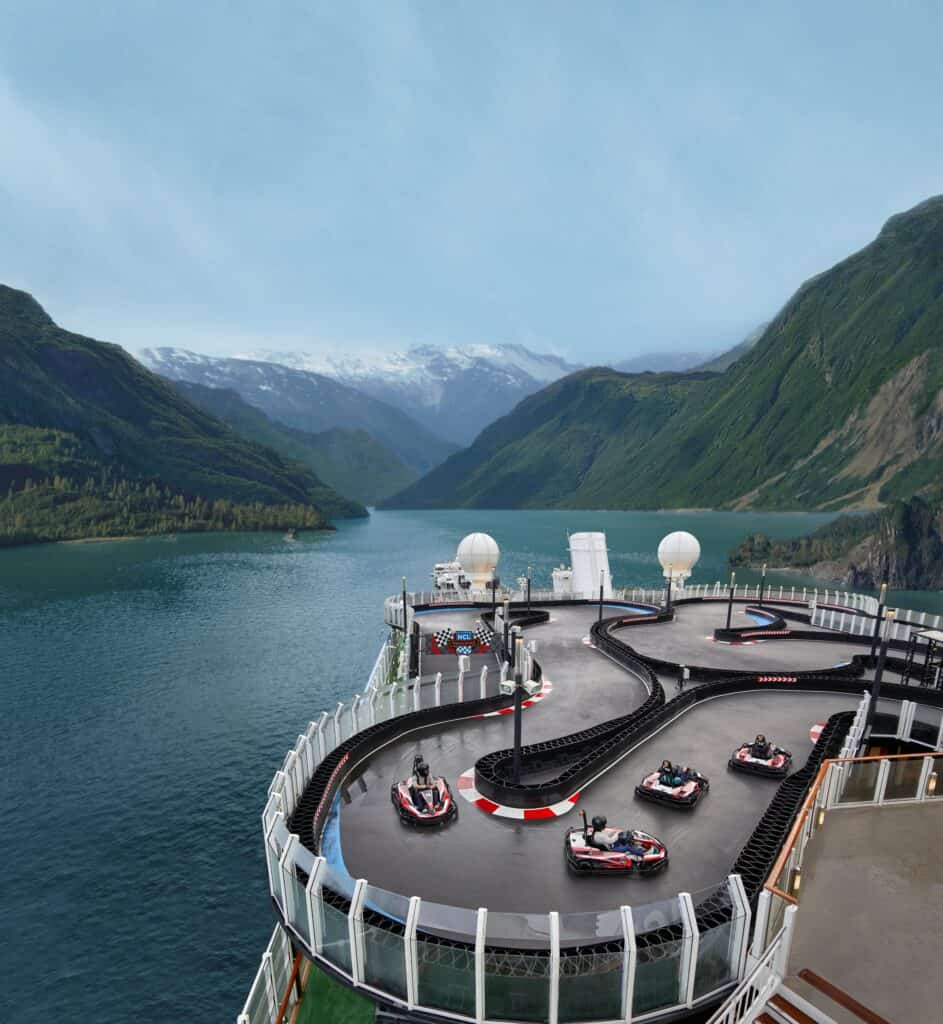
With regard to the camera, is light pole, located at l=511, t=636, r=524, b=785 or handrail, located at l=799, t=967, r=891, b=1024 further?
light pole, located at l=511, t=636, r=524, b=785

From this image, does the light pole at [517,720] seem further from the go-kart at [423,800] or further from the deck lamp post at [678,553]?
the deck lamp post at [678,553]

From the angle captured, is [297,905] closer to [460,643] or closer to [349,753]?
[349,753]

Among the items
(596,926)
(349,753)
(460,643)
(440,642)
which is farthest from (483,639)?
(596,926)

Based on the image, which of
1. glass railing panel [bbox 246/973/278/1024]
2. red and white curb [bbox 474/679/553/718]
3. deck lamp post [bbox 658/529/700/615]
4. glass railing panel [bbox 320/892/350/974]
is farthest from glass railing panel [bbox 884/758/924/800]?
deck lamp post [bbox 658/529/700/615]

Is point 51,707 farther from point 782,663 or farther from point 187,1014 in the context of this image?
point 782,663

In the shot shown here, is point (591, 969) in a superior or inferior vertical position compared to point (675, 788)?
superior

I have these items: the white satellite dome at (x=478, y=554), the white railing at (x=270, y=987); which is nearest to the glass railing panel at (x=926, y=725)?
the white railing at (x=270, y=987)

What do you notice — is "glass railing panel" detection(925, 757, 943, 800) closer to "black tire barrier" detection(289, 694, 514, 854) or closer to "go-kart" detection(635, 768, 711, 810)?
"go-kart" detection(635, 768, 711, 810)
